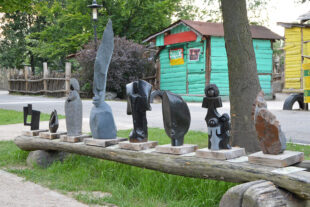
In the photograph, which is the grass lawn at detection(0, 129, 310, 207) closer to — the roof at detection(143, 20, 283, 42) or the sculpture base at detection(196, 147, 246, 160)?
the sculpture base at detection(196, 147, 246, 160)

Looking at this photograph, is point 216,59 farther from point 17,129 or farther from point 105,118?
point 105,118

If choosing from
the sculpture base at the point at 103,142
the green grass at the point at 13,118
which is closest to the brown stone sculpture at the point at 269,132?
the sculpture base at the point at 103,142

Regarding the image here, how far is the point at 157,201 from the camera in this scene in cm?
336

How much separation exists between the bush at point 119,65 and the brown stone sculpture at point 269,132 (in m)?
16.5

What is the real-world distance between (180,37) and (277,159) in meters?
16.9

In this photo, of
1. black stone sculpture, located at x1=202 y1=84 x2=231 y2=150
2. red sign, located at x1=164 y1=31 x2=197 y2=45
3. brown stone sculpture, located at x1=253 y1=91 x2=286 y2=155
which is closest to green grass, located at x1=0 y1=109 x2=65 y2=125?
black stone sculpture, located at x1=202 y1=84 x2=231 y2=150

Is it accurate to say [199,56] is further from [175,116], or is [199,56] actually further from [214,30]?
[175,116]

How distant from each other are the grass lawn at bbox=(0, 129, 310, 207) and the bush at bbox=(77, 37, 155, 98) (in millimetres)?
13975

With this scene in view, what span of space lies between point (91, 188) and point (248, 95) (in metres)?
2.46

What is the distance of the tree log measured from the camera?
241 centimetres

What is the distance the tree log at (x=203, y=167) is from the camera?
2412 millimetres

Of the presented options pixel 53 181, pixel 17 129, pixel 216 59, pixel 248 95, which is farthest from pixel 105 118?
pixel 216 59

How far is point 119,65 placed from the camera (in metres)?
19.2

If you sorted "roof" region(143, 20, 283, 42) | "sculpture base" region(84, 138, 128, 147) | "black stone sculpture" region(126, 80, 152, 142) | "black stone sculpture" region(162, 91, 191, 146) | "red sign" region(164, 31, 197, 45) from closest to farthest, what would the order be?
"black stone sculpture" region(162, 91, 191, 146) → "black stone sculpture" region(126, 80, 152, 142) → "sculpture base" region(84, 138, 128, 147) → "roof" region(143, 20, 283, 42) → "red sign" region(164, 31, 197, 45)
